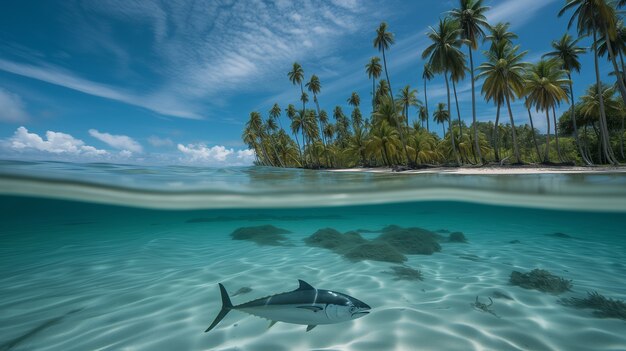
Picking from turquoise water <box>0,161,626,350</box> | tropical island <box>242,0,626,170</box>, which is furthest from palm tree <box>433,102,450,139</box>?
turquoise water <box>0,161,626,350</box>

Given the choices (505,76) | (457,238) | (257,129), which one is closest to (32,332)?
(457,238)

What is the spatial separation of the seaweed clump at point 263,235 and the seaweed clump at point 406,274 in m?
6.21

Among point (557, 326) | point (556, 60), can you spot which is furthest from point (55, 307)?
point (556, 60)

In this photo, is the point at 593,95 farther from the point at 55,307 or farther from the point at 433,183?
the point at 55,307

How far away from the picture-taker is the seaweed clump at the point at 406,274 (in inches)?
289

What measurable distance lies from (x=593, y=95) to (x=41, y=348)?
55428 mm

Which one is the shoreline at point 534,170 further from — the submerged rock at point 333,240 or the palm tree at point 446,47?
the submerged rock at point 333,240

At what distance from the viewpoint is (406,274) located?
7.55m

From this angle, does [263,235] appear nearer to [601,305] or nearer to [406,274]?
[406,274]

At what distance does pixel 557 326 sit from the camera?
4.79m

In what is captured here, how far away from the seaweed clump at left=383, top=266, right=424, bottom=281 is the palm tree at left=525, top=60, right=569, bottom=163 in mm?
32394

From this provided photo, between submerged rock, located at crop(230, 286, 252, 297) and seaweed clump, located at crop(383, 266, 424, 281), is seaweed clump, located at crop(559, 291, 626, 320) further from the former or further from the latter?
submerged rock, located at crop(230, 286, 252, 297)

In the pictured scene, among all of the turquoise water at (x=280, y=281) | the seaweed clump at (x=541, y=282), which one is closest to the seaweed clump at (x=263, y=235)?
the turquoise water at (x=280, y=281)

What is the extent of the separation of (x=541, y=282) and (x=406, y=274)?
3.18 m
